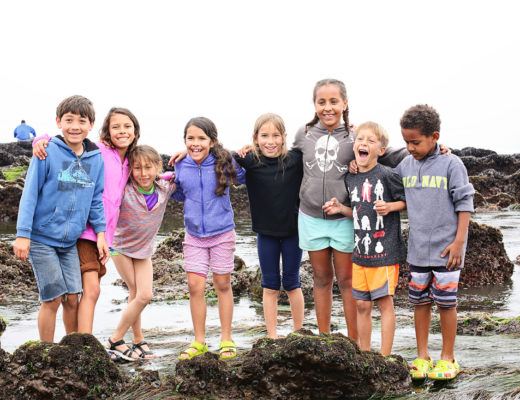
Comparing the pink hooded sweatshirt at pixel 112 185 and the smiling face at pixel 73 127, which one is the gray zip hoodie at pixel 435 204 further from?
the smiling face at pixel 73 127

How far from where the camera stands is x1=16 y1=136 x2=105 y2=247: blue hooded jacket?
5.20 m

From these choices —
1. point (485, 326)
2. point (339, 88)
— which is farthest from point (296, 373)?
point (485, 326)

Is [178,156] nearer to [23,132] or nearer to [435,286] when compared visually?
[435,286]

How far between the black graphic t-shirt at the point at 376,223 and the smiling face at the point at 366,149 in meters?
0.06

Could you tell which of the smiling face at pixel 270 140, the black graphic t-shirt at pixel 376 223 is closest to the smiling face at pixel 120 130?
the smiling face at pixel 270 140

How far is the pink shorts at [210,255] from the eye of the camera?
18.7ft

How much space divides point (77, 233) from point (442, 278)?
271 centimetres

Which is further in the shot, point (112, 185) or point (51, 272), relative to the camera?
point (112, 185)

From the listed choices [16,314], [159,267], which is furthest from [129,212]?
[159,267]

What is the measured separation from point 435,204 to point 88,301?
2.71 meters

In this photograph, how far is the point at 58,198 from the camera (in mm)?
5273

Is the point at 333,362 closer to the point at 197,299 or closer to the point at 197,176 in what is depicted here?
the point at 197,299

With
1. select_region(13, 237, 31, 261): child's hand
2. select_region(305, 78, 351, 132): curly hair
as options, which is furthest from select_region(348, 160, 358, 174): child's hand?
select_region(13, 237, 31, 261): child's hand

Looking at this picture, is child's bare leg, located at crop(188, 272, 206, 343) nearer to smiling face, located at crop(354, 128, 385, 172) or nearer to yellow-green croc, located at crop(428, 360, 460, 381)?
smiling face, located at crop(354, 128, 385, 172)
